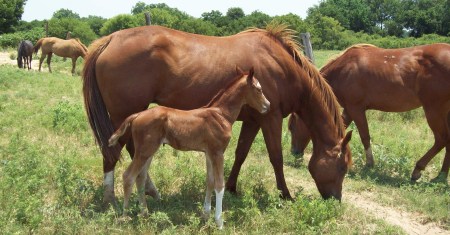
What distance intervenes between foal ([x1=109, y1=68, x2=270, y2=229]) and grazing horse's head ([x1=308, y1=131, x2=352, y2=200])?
111 cm

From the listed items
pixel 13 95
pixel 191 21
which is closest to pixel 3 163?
pixel 13 95

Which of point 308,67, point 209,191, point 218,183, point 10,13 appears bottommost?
point 209,191

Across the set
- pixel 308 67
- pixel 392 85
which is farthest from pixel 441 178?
pixel 308 67

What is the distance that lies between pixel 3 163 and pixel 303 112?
157 inches

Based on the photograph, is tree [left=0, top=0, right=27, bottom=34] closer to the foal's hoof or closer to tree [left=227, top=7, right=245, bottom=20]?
tree [left=227, top=7, right=245, bottom=20]

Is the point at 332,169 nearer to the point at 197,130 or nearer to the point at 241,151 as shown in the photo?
the point at 241,151

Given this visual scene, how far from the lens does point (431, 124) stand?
6.91 m

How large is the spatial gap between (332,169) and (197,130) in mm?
1843

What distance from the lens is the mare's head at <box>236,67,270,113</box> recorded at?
4.66m

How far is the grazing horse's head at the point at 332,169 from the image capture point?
526 centimetres

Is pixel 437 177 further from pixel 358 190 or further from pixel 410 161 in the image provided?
pixel 358 190

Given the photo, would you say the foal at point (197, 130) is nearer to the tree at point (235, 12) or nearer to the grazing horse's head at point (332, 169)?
the grazing horse's head at point (332, 169)

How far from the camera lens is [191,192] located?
17.8ft

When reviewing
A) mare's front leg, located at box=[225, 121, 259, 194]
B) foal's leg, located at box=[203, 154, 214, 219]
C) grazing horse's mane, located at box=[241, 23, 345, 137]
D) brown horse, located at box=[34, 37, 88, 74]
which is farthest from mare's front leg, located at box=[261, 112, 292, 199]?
brown horse, located at box=[34, 37, 88, 74]
